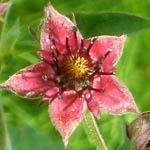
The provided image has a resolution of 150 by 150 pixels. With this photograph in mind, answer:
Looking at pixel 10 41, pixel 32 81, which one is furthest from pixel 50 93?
pixel 10 41

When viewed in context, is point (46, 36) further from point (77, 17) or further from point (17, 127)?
point (17, 127)

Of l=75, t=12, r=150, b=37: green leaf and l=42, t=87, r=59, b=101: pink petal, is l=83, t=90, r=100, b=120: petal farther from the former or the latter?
l=75, t=12, r=150, b=37: green leaf

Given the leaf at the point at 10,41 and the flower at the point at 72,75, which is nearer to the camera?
the flower at the point at 72,75

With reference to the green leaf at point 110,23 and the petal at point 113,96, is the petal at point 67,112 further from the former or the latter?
the green leaf at point 110,23

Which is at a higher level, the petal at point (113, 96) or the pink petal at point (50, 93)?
the pink petal at point (50, 93)

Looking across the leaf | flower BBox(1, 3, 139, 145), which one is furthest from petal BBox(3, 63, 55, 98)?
the leaf

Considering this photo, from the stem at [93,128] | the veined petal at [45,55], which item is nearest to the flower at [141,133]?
the stem at [93,128]

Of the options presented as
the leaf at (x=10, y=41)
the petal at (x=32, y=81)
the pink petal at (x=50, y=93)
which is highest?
the leaf at (x=10, y=41)

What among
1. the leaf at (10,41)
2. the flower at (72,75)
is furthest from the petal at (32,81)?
the leaf at (10,41)
